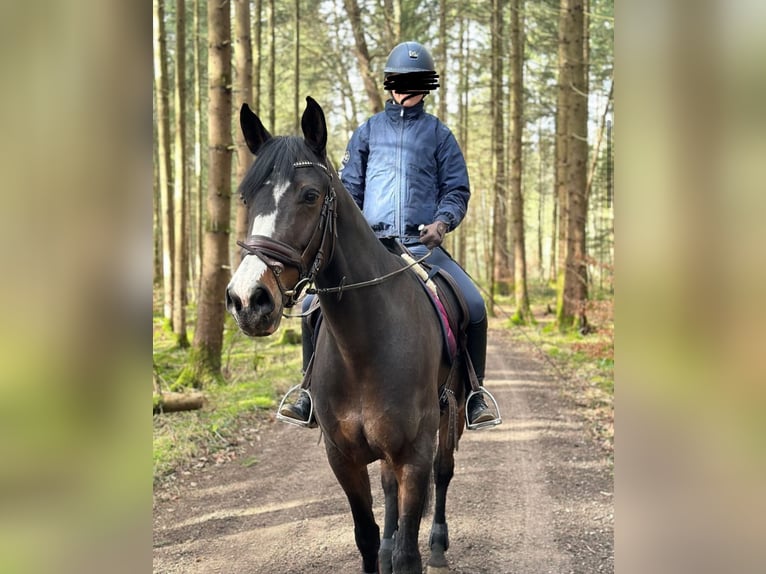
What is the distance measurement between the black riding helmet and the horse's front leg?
2.51 m

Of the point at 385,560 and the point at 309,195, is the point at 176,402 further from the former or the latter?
the point at 309,195

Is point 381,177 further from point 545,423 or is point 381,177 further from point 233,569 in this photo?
point 545,423

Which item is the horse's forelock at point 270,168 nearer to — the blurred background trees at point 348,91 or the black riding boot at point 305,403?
the black riding boot at point 305,403

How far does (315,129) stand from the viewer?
3.12m

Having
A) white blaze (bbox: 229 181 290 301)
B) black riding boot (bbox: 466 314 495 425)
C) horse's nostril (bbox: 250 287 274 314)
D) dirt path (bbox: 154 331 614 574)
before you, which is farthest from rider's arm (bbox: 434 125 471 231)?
dirt path (bbox: 154 331 614 574)

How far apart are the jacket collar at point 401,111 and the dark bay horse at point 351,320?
1.08 m

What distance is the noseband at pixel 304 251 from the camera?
262 cm

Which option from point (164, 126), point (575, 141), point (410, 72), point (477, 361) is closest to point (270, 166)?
point (410, 72)

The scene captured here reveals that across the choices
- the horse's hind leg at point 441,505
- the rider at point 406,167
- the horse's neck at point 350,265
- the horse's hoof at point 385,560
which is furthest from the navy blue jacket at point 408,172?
the horse's hoof at point 385,560

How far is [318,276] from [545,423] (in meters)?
6.70

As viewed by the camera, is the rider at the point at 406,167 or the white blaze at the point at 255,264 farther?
the rider at the point at 406,167

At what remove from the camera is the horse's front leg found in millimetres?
3816

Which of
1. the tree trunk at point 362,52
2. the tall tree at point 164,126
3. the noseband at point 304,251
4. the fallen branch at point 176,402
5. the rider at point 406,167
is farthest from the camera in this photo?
the tree trunk at point 362,52
